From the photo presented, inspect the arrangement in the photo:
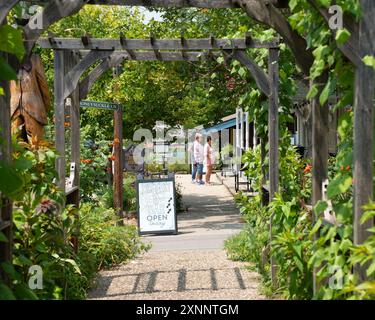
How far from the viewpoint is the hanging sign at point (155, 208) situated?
11922 mm

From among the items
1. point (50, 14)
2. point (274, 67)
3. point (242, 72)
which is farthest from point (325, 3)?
point (242, 72)

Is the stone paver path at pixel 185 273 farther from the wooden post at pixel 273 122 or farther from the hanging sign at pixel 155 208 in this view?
the wooden post at pixel 273 122

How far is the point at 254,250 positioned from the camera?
8.34 meters

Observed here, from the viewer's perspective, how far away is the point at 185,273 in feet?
28.0

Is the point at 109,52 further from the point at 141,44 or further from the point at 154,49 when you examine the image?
the point at 154,49

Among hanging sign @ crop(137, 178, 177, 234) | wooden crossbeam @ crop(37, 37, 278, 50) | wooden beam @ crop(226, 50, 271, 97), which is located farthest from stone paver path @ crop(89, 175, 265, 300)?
wooden crossbeam @ crop(37, 37, 278, 50)

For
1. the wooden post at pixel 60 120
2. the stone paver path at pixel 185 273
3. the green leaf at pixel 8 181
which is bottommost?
the stone paver path at pixel 185 273

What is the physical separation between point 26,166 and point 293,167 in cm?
511

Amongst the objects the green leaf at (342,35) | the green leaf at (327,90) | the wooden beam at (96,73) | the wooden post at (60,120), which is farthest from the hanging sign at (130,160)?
the green leaf at (342,35)

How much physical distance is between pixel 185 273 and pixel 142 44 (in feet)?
9.26

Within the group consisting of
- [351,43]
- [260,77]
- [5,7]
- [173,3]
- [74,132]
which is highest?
[173,3]

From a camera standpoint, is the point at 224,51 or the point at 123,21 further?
the point at 123,21

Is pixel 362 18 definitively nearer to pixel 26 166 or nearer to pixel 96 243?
pixel 26 166
